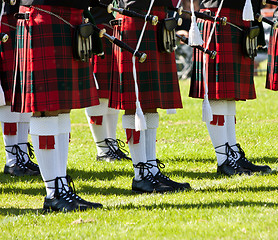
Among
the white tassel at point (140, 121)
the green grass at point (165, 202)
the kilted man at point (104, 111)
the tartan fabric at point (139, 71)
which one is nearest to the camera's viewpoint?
the green grass at point (165, 202)

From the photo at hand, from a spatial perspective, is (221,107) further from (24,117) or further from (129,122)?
(24,117)

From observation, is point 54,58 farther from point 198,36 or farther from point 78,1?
Result: point 198,36

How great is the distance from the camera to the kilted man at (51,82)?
3014 millimetres

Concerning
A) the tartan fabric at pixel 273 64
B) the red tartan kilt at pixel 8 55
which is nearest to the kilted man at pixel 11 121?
the red tartan kilt at pixel 8 55

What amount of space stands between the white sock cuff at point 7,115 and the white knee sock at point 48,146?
118 centimetres

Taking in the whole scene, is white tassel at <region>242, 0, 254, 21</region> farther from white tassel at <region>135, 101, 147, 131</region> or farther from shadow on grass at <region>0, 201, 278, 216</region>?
shadow on grass at <region>0, 201, 278, 216</region>

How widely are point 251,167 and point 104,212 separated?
4.67ft

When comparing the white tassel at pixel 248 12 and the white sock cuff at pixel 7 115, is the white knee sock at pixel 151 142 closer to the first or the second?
the white tassel at pixel 248 12

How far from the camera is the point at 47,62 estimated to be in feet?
9.91

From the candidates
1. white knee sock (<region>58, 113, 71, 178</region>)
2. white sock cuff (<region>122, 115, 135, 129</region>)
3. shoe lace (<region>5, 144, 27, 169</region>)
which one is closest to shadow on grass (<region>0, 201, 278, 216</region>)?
white knee sock (<region>58, 113, 71, 178</region>)

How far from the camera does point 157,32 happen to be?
354cm

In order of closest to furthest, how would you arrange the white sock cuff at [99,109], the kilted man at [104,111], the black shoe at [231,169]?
the black shoe at [231,169], the kilted man at [104,111], the white sock cuff at [99,109]

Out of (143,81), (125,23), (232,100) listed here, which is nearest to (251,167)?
(232,100)

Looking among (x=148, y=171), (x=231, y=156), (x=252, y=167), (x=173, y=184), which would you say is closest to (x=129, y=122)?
(x=148, y=171)
